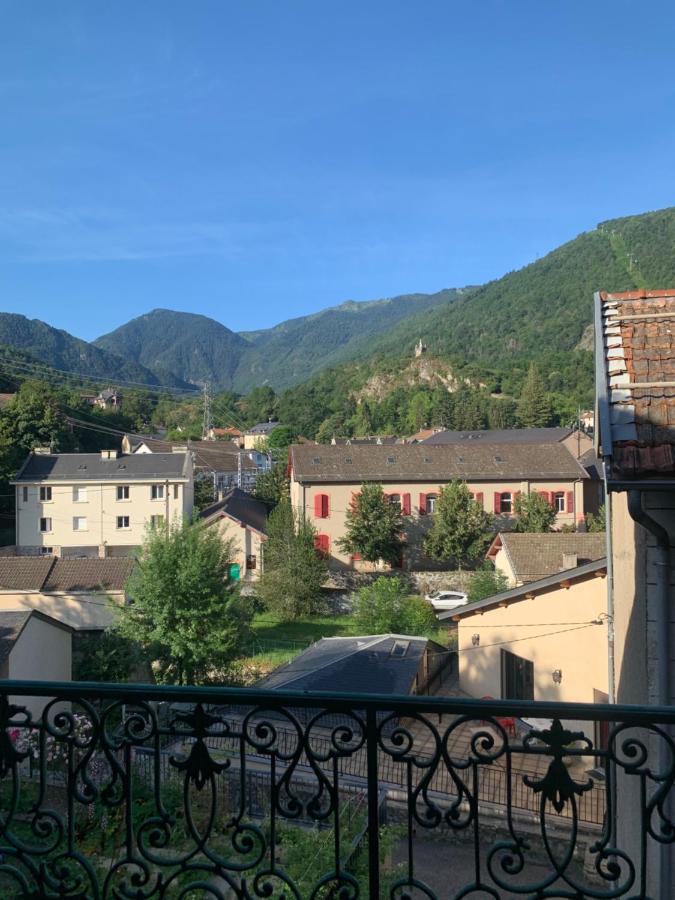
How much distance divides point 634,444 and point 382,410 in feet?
330

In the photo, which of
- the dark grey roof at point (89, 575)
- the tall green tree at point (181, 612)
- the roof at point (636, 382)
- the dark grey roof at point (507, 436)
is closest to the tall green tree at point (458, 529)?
the dark grey roof at point (89, 575)

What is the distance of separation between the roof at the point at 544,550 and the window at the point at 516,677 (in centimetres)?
543

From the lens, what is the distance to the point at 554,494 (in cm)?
3791

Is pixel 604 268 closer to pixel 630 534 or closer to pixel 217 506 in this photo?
pixel 217 506

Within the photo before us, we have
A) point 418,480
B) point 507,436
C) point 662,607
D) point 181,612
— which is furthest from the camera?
point 507,436

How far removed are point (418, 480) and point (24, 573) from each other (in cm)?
2276

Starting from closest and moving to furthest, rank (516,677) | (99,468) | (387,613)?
(516,677) → (387,613) → (99,468)

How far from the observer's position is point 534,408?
8344 centimetres

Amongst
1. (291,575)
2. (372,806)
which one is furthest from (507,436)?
(372,806)

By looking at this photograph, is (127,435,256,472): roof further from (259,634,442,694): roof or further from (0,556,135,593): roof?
(259,634,442,694): roof

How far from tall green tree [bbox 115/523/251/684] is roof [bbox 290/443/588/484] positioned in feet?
60.3

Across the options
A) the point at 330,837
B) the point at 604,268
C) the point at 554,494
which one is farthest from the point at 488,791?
the point at 604,268

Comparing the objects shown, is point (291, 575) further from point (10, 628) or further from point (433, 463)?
point (10, 628)

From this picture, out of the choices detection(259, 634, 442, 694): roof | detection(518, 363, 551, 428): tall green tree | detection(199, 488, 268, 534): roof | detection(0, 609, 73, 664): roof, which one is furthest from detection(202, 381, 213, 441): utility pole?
detection(0, 609, 73, 664): roof
